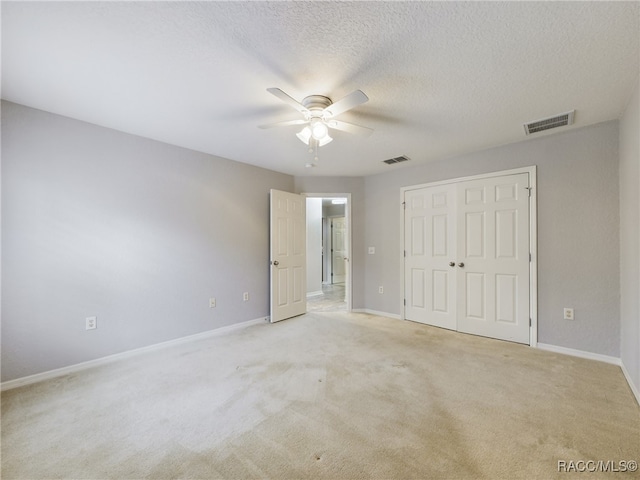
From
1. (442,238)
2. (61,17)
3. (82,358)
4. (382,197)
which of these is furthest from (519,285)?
(82,358)

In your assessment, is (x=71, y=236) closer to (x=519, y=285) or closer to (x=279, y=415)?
(x=279, y=415)

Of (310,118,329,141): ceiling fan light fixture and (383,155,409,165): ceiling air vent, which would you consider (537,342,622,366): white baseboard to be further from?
(310,118,329,141): ceiling fan light fixture

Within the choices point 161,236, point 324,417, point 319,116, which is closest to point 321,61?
point 319,116

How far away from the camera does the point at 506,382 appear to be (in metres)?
2.35

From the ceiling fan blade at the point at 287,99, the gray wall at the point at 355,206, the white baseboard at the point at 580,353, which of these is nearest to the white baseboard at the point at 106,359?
the gray wall at the point at 355,206

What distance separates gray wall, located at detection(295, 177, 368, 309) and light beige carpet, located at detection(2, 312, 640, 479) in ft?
6.04

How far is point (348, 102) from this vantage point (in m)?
1.89

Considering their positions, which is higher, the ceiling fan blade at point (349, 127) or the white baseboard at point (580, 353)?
the ceiling fan blade at point (349, 127)

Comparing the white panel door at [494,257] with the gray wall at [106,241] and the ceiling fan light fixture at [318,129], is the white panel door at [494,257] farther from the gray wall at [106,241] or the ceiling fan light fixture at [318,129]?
the gray wall at [106,241]

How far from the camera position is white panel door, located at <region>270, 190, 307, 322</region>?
4234 millimetres

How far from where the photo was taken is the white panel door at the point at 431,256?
3834mm

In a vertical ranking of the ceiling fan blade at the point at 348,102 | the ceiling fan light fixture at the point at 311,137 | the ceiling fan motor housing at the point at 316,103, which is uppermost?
the ceiling fan motor housing at the point at 316,103

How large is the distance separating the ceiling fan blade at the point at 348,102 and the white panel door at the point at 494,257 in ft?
8.05

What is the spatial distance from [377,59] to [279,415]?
8.15ft
